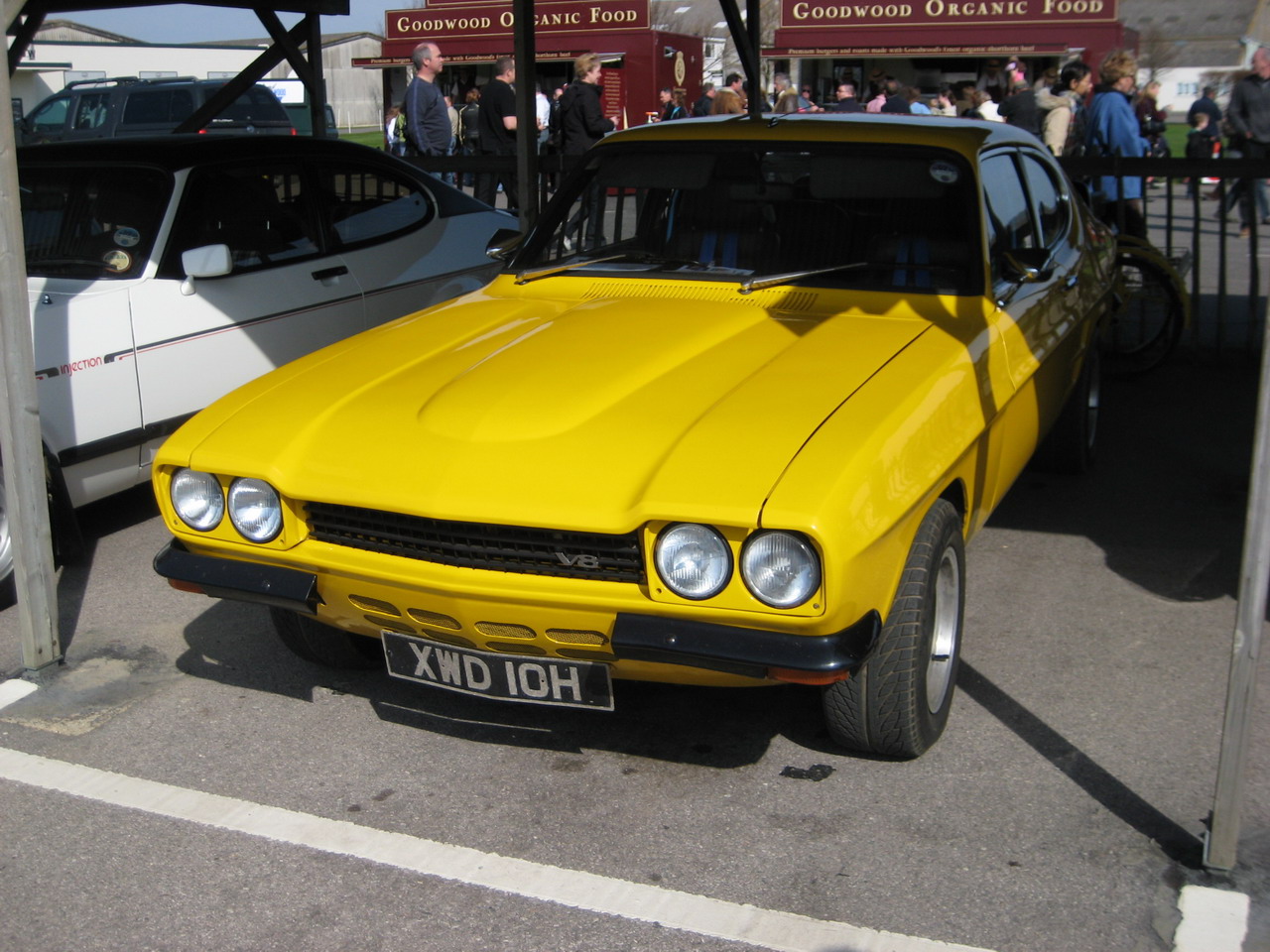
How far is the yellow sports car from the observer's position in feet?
9.42

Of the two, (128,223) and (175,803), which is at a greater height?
(128,223)

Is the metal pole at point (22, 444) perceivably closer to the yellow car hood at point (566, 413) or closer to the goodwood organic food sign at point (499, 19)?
the yellow car hood at point (566, 413)

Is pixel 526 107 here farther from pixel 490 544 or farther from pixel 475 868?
pixel 475 868

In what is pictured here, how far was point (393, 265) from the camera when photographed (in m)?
6.48

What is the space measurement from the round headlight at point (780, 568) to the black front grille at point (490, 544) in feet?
0.88

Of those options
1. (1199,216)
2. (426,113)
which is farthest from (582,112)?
(1199,216)

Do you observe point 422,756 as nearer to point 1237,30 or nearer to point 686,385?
point 686,385

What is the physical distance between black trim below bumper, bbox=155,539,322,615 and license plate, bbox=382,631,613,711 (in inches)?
9.6

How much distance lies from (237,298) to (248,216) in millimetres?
487

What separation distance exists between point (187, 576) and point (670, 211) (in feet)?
7.08

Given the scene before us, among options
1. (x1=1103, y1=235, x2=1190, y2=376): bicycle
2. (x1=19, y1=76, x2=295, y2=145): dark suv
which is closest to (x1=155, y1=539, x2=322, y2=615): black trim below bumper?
(x1=1103, y1=235, x2=1190, y2=376): bicycle

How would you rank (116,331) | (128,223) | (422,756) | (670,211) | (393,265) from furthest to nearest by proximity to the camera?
(393,265), (128,223), (116,331), (670,211), (422,756)

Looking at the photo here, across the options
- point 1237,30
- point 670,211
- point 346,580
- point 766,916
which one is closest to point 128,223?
point 670,211

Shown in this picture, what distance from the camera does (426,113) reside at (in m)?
12.4
